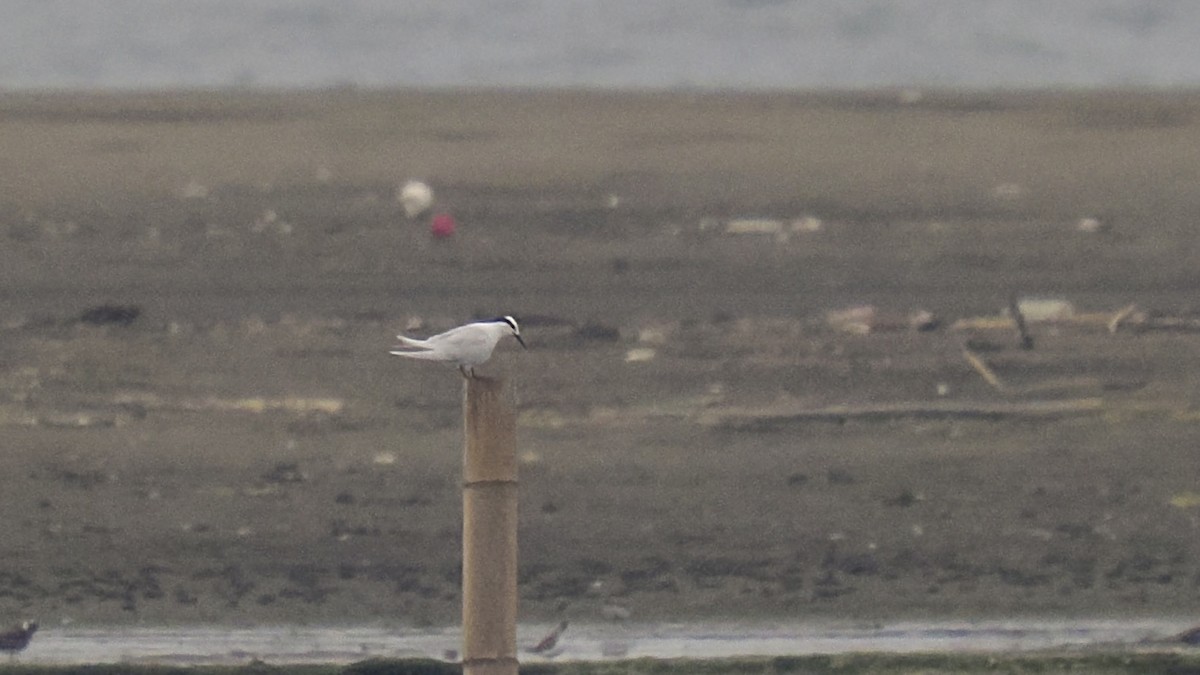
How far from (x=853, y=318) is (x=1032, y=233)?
2134 millimetres

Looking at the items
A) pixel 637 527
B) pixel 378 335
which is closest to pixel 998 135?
pixel 378 335

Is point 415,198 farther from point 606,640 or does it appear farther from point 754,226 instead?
point 606,640

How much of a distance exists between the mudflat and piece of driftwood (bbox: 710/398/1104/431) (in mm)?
25

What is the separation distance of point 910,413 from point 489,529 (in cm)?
615

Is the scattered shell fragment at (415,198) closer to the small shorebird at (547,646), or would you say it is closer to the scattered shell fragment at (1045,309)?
the scattered shell fragment at (1045,309)

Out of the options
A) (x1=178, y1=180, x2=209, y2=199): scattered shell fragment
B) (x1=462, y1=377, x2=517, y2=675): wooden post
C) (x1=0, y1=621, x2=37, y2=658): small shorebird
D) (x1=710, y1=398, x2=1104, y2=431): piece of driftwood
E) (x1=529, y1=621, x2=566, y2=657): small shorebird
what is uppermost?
(x1=178, y1=180, x2=209, y2=199): scattered shell fragment

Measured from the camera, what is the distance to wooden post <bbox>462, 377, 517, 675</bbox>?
20.3ft

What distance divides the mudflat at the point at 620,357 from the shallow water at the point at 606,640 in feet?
0.56

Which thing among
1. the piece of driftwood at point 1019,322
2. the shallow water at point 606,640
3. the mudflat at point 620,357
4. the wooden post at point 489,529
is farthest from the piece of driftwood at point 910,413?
the wooden post at point 489,529

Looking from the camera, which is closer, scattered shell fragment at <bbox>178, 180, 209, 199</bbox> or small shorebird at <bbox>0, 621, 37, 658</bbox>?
small shorebird at <bbox>0, 621, 37, 658</bbox>

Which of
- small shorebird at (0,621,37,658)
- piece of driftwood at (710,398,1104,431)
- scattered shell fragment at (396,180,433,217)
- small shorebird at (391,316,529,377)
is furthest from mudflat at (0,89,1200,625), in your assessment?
small shorebird at (391,316,529,377)

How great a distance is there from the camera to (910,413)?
39.9ft

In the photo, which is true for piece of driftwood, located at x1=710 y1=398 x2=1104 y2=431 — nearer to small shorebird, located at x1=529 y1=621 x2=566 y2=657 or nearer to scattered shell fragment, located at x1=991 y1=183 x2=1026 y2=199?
small shorebird, located at x1=529 y1=621 x2=566 y2=657

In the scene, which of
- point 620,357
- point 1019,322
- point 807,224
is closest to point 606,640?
point 620,357
